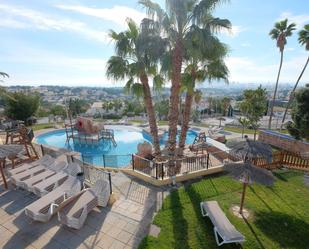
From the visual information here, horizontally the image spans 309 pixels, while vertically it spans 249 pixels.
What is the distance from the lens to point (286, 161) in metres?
10.5

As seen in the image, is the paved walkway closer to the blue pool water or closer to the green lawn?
the green lawn

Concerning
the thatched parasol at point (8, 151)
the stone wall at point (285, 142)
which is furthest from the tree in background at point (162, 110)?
the thatched parasol at point (8, 151)

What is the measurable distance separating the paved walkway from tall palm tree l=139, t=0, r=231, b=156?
523cm

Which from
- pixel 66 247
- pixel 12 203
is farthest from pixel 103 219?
pixel 12 203

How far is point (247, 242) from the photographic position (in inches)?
210

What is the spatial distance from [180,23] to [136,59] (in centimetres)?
250

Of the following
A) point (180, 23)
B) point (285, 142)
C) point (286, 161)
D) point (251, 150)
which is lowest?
point (285, 142)

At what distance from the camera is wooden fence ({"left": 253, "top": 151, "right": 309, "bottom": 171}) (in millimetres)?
10117

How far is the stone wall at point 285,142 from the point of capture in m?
13.5

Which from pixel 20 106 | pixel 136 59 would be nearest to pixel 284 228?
pixel 136 59

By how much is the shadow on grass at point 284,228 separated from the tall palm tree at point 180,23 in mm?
5949

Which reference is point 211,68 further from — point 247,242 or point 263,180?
point 247,242

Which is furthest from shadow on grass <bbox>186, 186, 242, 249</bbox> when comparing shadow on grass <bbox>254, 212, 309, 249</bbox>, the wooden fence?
the wooden fence

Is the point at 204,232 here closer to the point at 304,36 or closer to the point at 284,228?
the point at 284,228
